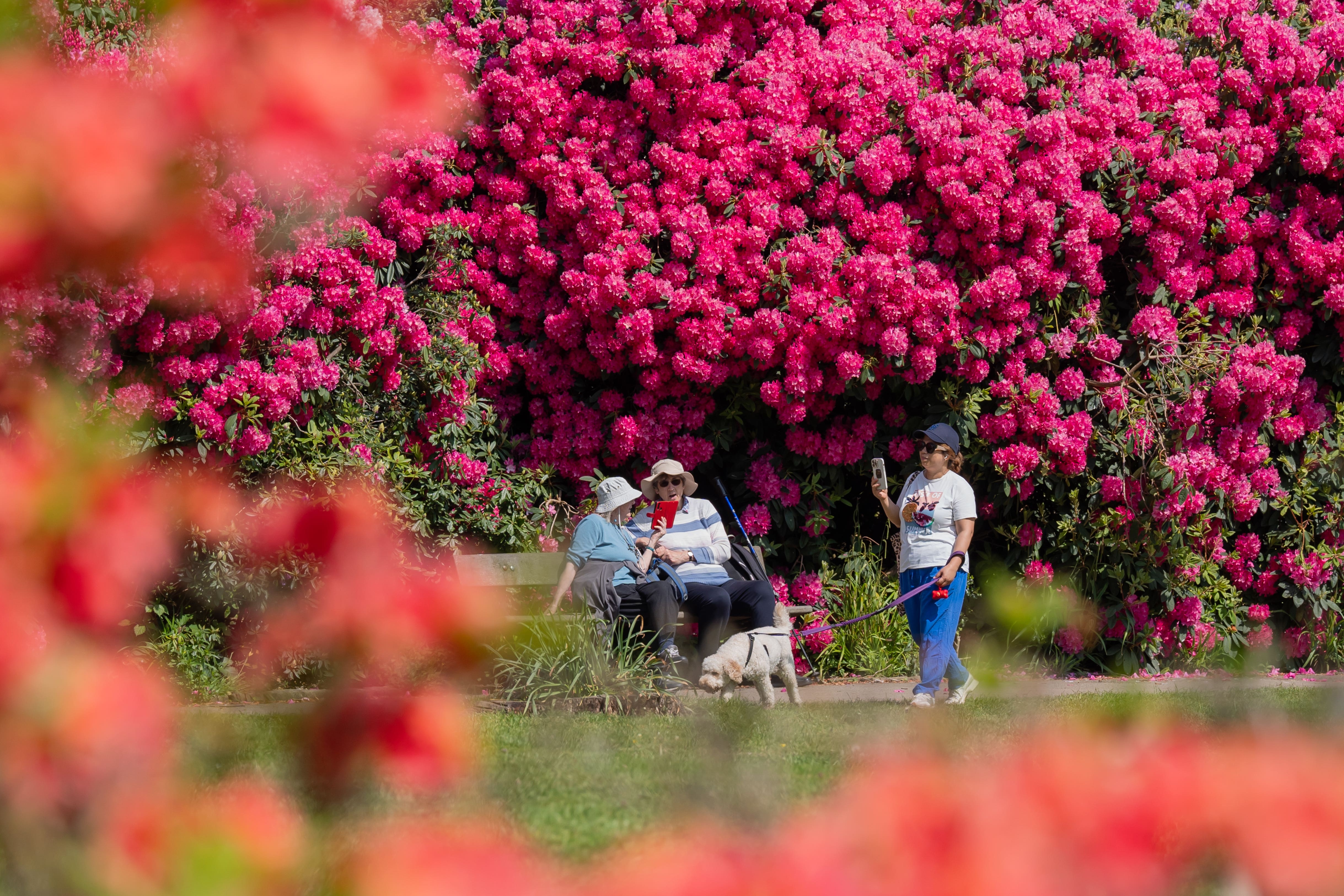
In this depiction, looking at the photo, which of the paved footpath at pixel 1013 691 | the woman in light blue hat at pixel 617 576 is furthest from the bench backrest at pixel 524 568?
the paved footpath at pixel 1013 691

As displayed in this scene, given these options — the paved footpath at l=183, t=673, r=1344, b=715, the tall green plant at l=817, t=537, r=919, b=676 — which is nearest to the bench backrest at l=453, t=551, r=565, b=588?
the paved footpath at l=183, t=673, r=1344, b=715

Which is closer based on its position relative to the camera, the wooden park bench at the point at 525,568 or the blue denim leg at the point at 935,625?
the blue denim leg at the point at 935,625

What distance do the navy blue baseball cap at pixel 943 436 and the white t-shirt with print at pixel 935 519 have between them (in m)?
0.17

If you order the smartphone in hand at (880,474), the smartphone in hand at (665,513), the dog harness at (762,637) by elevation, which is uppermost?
the smartphone in hand at (880,474)

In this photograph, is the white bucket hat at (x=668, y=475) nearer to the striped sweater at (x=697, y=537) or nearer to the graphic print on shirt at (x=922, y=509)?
the striped sweater at (x=697, y=537)

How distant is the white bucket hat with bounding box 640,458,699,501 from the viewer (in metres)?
6.91

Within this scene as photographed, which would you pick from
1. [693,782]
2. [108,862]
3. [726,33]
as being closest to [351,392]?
[726,33]

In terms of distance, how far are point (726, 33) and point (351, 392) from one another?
10.8 ft

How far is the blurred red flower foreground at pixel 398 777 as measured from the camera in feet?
2.11

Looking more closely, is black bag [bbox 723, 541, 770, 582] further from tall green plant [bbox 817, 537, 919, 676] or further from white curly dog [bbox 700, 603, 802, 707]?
white curly dog [bbox 700, 603, 802, 707]

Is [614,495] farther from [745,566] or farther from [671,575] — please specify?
[745,566]

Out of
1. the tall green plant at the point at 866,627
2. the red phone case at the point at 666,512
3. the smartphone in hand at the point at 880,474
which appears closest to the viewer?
the smartphone in hand at the point at 880,474

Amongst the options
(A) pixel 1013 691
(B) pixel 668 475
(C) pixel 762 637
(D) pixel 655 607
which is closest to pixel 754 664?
(C) pixel 762 637

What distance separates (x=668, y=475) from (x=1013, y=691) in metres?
5.59
